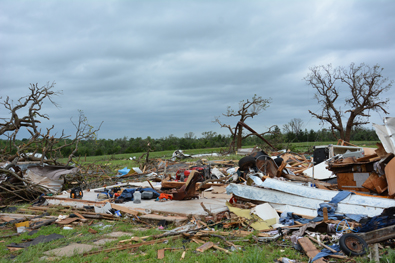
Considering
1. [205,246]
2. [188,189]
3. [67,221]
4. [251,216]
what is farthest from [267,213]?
[67,221]

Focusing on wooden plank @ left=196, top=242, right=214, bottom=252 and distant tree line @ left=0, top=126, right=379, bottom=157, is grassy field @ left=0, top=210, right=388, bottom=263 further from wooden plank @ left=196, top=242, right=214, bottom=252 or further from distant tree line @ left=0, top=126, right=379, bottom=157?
distant tree line @ left=0, top=126, right=379, bottom=157

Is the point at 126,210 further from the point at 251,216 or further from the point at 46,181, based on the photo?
the point at 46,181

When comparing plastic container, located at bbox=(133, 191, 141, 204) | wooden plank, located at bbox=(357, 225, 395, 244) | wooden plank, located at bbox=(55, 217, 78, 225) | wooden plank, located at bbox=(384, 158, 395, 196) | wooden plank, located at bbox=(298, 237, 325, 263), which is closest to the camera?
wooden plank, located at bbox=(298, 237, 325, 263)

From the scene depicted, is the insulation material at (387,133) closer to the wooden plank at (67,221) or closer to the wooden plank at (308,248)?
the wooden plank at (308,248)

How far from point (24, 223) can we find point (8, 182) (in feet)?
13.8

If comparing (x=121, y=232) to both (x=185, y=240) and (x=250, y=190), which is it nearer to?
(x=185, y=240)

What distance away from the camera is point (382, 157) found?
6.58m

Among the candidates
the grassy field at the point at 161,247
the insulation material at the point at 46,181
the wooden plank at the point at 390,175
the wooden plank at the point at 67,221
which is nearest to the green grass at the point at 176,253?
the grassy field at the point at 161,247

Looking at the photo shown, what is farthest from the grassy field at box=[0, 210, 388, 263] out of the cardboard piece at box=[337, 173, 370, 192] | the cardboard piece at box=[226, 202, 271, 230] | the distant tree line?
the distant tree line

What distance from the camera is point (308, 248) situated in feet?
13.0

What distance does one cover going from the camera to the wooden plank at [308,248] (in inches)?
148

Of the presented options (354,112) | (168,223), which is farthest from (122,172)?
(354,112)

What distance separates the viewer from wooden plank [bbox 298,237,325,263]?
12.4 ft

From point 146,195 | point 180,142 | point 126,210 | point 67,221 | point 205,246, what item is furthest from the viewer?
point 180,142
